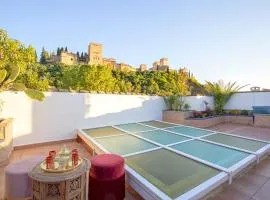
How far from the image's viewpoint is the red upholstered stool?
2.31 metres

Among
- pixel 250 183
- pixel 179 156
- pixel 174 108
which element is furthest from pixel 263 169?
pixel 174 108

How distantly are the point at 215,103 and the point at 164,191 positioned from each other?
1013cm

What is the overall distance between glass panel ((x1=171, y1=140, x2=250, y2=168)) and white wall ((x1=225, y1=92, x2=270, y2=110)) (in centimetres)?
767

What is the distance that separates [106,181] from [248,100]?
10752mm

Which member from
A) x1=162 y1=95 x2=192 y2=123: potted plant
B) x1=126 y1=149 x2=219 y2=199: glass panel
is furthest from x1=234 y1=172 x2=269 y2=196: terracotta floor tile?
x1=162 y1=95 x2=192 y2=123: potted plant

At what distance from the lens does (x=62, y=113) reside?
5750mm

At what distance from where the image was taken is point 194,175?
2.71 meters

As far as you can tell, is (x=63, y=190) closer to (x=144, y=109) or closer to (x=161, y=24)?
(x=144, y=109)

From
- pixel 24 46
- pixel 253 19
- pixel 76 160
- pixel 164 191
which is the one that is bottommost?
pixel 164 191

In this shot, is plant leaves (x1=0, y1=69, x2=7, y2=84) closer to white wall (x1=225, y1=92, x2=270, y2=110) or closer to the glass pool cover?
the glass pool cover

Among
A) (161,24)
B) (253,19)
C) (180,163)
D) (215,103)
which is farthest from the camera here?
(215,103)

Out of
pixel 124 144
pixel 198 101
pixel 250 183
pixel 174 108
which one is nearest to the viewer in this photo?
pixel 250 183

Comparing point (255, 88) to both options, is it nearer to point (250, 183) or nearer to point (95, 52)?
point (250, 183)

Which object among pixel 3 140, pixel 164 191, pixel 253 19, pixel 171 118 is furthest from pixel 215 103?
pixel 3 140
